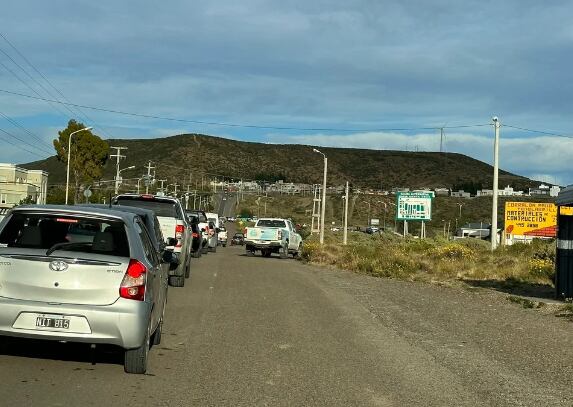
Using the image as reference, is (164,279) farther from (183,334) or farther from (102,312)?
(102,312)

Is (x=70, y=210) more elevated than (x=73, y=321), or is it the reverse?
(x=70, y=210)

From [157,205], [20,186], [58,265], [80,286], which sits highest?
[20,186]

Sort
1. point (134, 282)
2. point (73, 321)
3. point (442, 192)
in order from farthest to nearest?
1. point (442, 192)
2. point (134, 282)
3. point (73, 321)

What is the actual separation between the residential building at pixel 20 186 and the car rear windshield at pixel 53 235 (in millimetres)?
81067

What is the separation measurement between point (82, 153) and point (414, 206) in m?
37.6

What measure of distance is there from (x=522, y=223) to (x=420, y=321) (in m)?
52.1

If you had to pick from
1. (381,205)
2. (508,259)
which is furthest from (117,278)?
(381,205)

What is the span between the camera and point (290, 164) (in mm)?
146125

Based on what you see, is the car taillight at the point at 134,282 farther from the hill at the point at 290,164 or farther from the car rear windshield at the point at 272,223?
the hill at the point at 290,164

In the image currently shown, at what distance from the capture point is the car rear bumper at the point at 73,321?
773 centimetres

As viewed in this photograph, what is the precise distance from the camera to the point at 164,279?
10391mm

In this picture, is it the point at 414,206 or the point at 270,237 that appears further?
the point at 414,206

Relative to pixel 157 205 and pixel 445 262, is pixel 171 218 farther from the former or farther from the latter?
pixel 445 262

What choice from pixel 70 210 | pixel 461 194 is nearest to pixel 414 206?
pixel 461 194
